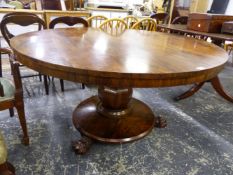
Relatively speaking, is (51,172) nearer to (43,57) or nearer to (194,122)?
(43,57)

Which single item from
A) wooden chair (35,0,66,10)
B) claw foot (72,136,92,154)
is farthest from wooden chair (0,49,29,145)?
wooden chair (35,0,66,10)

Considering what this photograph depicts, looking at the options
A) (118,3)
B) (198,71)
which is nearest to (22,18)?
(198,71)

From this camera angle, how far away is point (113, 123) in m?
1.56

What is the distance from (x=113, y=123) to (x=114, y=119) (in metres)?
0.05

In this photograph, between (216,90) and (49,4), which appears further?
(49,4)

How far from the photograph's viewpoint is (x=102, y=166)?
49.1 inches

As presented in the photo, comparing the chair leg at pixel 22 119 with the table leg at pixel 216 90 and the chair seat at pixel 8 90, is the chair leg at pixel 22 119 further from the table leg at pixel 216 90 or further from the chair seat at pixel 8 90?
the table leg at pixel 216 90

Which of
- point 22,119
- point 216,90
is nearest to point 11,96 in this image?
point 22,119

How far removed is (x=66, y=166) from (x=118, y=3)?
380 centimetres

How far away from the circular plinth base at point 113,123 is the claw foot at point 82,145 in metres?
0.06

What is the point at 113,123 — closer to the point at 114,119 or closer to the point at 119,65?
the point at 114,119

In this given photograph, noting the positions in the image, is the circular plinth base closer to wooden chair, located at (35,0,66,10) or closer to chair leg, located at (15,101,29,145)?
chair leg, located at (15,101,29,145)

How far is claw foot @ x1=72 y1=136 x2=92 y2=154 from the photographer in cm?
131

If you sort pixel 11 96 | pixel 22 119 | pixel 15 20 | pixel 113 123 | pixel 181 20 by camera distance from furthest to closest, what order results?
pixel 181 20
pixel 15 20
pixel 113 123
pixel 22 119
pixel 11 96
